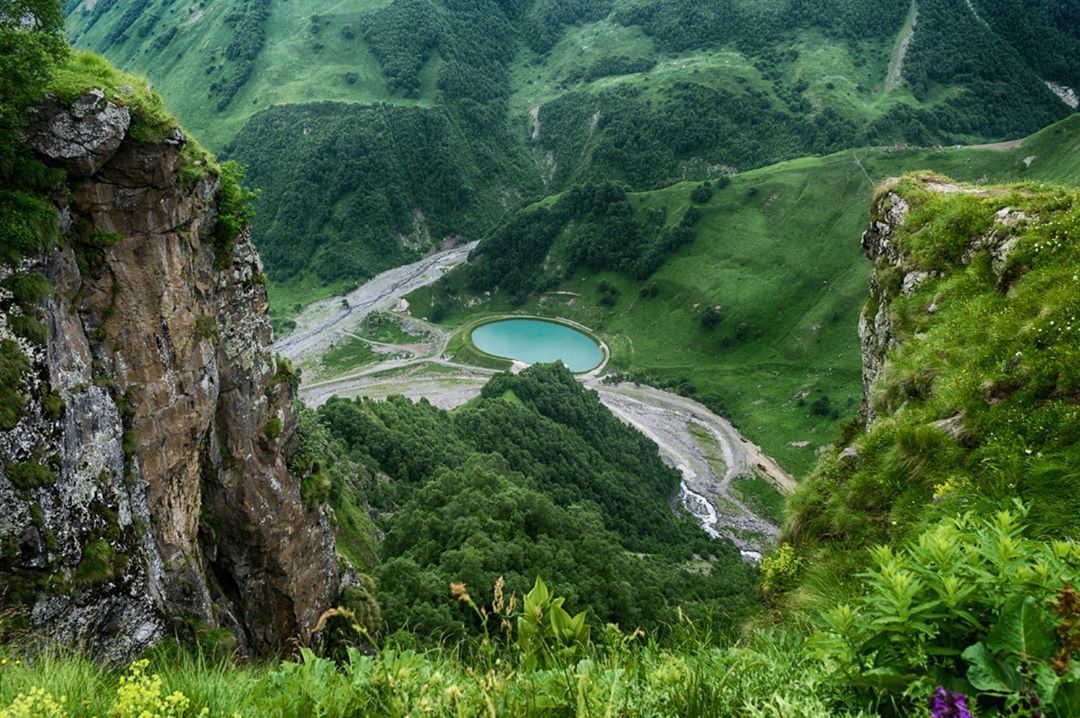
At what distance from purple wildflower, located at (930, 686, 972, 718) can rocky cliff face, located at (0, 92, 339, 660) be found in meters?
15.4

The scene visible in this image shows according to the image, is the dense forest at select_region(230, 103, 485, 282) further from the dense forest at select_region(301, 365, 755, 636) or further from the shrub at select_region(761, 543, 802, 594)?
the shrub at select_region(761, 543, 802, 594)

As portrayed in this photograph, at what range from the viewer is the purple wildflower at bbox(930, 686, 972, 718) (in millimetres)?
3416

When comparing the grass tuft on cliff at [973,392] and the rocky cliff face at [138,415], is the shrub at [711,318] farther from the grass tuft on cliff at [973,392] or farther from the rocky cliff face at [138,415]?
the rocky cliff face at [138,415]

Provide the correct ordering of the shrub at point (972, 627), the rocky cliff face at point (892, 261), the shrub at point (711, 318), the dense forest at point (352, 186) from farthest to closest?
the dense forest at point (352, 186)
the shrub at point (711, 318)
the rocky cliff face at point (892, 261)
the shrub at point (972, 627)

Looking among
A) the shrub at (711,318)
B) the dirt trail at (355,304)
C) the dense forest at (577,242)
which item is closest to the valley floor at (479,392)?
the dirt trail at (355,304)

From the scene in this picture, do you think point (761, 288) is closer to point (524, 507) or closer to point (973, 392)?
point (524, 507)

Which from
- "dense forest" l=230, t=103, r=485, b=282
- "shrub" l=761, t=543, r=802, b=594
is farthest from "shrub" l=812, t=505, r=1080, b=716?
"dense forest" l=230, t=103, r=485, b=282

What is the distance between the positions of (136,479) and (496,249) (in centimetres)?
15253

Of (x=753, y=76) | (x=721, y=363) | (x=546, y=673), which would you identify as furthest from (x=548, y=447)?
(x=753, y=76)

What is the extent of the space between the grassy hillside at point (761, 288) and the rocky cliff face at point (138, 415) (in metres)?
96.0

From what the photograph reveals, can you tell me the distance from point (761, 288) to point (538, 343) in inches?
2038

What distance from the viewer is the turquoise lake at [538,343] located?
13725cm

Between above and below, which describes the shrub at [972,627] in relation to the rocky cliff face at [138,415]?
above

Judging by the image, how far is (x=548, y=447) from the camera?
3477 inches
